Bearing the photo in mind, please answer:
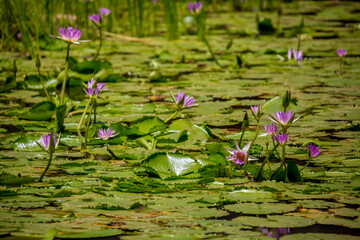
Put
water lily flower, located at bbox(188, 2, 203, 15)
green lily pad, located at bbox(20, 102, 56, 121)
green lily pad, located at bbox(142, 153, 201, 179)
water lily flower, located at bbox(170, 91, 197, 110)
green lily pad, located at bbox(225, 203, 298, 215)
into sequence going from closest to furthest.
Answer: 1. green lily pad, located at bbox(225, 203, 298, 215)
2. green lily pad, located at bbox(142, 153, 201, 179)
3. water lily flower, located at bbox(170, 91, 197, 110)
4. green lily pad, located at bbox(20, 102, 56, 121)
5. water lily flower, located at bbox(188, 2, 203, 15)

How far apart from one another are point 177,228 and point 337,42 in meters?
4.17

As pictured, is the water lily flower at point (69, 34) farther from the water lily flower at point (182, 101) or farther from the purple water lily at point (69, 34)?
the water lily flower at point (182, 101)

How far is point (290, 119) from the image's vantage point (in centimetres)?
160

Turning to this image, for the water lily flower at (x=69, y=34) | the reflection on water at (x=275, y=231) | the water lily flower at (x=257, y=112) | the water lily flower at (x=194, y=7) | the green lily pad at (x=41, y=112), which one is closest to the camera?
the reflection on water at (x=275, y=231)

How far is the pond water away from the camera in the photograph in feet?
4.57

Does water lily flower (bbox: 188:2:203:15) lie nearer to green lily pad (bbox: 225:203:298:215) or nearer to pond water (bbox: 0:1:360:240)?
pond water (bbox: 0:1:360:240)

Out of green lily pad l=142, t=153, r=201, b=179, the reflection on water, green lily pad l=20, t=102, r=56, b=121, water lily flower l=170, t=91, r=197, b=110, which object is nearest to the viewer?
the reflection on water

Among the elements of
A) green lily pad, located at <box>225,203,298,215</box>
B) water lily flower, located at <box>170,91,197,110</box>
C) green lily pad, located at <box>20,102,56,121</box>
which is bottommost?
green lily pad, located at <box>225,203,298,215</box>

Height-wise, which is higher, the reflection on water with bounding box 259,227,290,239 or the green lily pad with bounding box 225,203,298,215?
the green lily pad with bounding box 225,203,298,215

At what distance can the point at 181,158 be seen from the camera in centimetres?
183

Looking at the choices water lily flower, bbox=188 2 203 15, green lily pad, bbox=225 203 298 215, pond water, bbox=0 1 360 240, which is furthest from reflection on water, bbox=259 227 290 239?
water lily flower, bbox=188 2 203 15

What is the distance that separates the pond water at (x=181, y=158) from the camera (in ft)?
4.57

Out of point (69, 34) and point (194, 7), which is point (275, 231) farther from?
point (194, 7)

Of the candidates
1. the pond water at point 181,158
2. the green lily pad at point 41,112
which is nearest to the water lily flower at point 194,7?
the pond water at point 181,158
